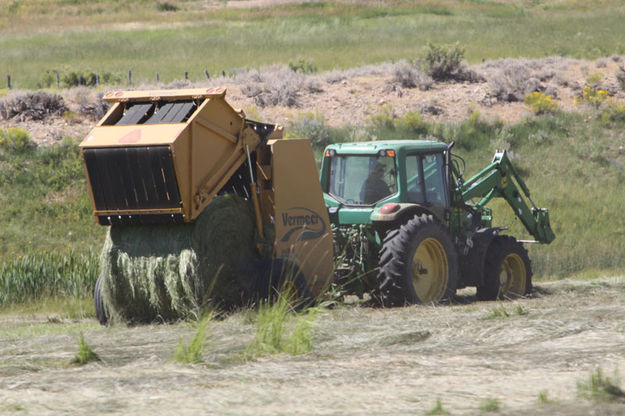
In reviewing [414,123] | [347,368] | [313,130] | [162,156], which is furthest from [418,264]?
[414,123]

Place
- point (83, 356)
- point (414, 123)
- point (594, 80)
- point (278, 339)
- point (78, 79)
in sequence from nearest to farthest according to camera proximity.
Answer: point (83, 356), point (278, 339), point (414, 123), point (594, 80), point (78, 79)

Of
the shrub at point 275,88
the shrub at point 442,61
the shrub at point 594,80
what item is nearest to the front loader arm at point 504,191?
the shrub at point 275,88

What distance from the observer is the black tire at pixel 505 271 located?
14.8m

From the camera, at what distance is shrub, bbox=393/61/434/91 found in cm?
3300

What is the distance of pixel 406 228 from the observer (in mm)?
13281

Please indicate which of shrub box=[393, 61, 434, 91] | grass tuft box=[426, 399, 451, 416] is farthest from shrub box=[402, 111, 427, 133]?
grass tuft box=[426, 399, 451, 416]

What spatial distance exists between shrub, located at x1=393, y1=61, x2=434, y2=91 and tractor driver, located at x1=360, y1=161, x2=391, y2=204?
1935 cm

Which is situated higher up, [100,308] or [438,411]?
[438,411]

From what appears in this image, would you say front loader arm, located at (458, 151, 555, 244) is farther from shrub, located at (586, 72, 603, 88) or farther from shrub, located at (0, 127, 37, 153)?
shrub, located at (586, 72, 603, 88)

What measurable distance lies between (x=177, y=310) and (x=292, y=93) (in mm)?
20473

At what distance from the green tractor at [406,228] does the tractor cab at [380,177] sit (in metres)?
0.01

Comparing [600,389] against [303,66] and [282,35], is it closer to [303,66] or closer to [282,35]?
[303,66]

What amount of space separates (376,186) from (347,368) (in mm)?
6090

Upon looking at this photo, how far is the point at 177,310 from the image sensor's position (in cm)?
1177
